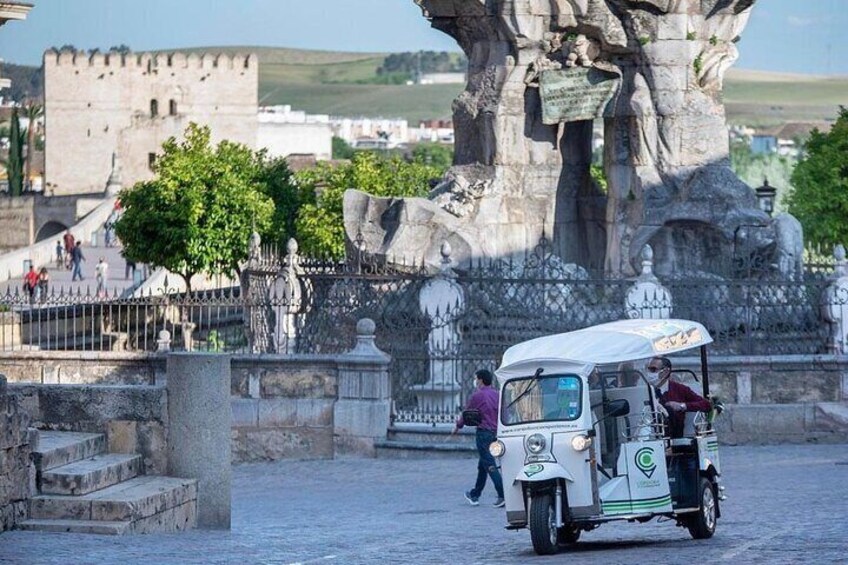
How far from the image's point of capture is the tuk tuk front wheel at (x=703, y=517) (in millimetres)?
17281

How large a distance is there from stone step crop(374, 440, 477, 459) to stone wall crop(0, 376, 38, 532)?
859 centimetres

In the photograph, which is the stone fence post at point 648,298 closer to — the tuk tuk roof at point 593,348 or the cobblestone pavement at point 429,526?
the cobblestone pavement at point 429,526

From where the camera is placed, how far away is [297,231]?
198 feet

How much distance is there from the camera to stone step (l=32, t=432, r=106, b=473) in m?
16.9

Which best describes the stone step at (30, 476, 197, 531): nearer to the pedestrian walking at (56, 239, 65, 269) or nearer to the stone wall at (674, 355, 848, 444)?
the stone wall at (674, 355, 848, 444)

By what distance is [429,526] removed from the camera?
19.2 meters

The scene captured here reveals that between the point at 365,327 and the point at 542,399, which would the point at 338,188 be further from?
the point at 542,399

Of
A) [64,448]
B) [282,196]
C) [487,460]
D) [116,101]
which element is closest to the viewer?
[64,448]

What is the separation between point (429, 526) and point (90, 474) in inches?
132

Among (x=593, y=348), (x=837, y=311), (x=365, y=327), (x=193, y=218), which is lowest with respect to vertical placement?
(x=593, y=348)

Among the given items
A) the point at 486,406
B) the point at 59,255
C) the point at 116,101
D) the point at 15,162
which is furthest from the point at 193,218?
the point at 116,101

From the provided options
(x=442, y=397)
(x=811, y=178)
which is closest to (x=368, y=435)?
(x=442, y=397)

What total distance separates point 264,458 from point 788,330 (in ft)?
19.5

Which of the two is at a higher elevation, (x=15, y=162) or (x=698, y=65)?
(x=15, y=162)
